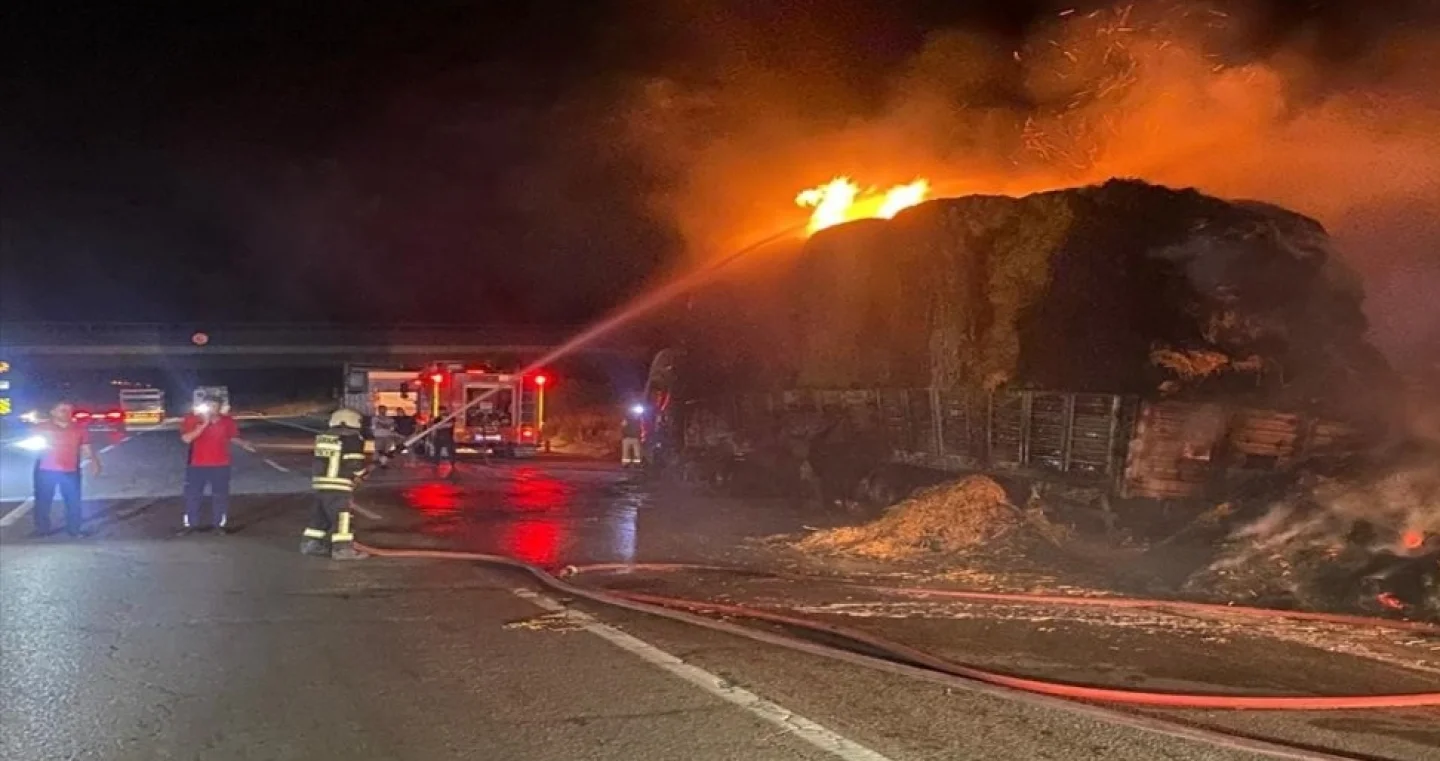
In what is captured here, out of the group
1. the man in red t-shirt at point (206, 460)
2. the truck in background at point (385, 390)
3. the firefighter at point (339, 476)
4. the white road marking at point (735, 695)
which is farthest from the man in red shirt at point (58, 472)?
the truck in background at point (385, 390)

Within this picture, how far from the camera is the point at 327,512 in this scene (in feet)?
36.0

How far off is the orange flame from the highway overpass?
125 ft

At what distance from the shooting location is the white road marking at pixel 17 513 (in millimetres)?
14000

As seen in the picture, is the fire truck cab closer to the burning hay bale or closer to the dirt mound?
the burning hay bale

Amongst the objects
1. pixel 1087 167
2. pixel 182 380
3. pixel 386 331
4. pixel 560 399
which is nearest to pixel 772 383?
pixel 1087 167

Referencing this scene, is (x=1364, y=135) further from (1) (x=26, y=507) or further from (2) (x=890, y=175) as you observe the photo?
(1) (x=26, y=507)

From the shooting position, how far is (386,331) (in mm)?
60375

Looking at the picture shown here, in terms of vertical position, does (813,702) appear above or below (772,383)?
below

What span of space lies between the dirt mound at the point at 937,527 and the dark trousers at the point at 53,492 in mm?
7355

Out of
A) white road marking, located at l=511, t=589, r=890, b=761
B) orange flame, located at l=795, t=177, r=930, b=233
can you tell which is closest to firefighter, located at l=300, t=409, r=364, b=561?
white road marking, located at l=511, t=589, r=890, b=761

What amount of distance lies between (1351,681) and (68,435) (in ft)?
38.8

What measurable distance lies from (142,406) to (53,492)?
43888 mm

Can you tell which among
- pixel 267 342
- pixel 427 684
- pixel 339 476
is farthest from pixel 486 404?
pixel 267 342

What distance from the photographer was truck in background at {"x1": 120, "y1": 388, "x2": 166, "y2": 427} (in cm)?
5188
